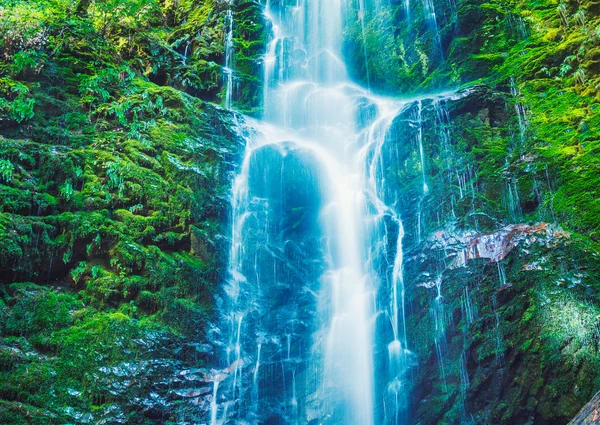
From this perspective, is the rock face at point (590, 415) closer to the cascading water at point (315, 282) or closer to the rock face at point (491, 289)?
the rock face at point (491, 289)

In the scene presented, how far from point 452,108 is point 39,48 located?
13762 mm

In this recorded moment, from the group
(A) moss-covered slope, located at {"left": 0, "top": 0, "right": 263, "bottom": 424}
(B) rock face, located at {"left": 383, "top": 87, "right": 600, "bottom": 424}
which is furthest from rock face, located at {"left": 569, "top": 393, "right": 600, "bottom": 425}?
(A) moss-covered slope, located at {"left": 0, "top": 0, "right": 263, "bottom": 424}

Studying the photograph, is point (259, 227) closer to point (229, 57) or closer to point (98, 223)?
point (98, 223)

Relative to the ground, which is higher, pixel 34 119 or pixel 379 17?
pixel 379 17

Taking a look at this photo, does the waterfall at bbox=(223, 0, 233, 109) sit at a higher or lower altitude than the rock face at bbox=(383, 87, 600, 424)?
higher

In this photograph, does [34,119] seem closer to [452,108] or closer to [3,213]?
[3,213]

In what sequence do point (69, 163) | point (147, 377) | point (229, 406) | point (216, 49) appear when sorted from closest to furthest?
point (147, 377) < point (229, 406) < point (69, 163) < point (216, 49)

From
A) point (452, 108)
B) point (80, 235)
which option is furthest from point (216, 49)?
point (80, 235)

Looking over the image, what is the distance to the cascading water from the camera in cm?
1117

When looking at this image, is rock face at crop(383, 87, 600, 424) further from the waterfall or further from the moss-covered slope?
the waterfall

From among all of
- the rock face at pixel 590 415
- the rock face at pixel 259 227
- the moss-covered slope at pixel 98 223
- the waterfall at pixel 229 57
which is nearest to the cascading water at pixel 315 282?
the rock face at pixel 259 227

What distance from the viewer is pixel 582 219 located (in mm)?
10570

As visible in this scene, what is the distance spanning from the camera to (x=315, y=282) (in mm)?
13188

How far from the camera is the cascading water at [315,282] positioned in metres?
11.2
